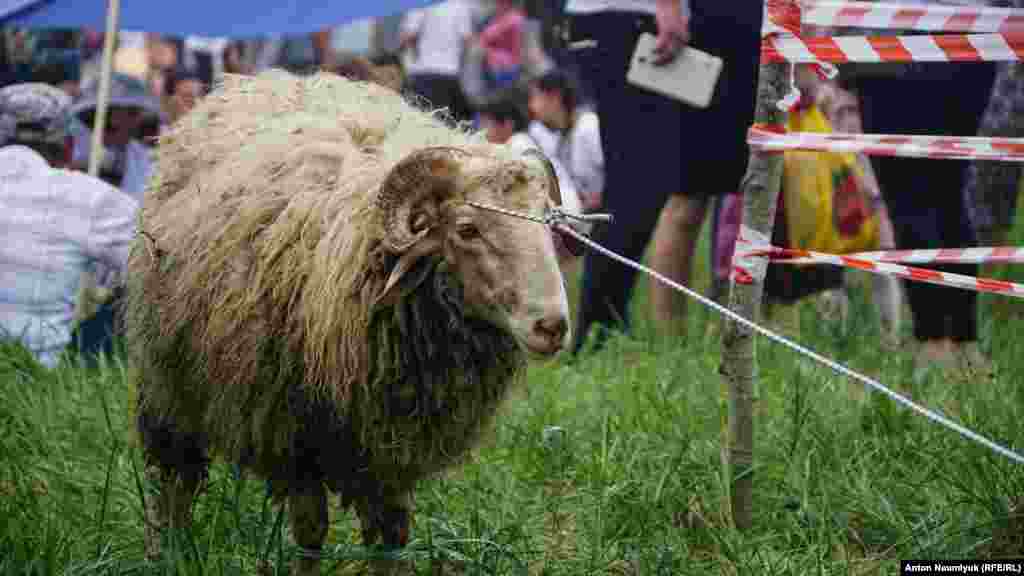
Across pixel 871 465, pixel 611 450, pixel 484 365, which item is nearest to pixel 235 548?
pixel 484 365

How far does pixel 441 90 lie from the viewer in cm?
1066

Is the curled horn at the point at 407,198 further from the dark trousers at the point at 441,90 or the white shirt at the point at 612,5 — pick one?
the dark trousers at the point at 441,90

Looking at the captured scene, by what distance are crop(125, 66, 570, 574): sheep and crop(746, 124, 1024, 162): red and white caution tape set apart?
63 centimetres

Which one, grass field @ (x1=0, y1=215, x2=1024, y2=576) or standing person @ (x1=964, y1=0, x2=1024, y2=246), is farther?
standing person @ (x1=964, y1=0, x2=1024, y2=246)

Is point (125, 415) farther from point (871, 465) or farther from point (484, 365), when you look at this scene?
point (871, 465)

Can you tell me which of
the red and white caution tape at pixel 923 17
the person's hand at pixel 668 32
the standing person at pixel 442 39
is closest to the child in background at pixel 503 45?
the standing person at pixel 442 39

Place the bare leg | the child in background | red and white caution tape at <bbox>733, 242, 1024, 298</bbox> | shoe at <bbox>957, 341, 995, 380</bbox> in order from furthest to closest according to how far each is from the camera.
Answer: the child in background < the bare leg < shoe at <bbox>957, 341, 995, 380</bbox> < red and white caution tape at <bbox>733, 242, 1024, 298</bbox>

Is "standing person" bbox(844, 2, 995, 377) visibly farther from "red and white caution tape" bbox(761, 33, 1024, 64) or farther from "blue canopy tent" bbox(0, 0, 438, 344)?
"blue canopy tent" bbox(0, 0, 438, 344)

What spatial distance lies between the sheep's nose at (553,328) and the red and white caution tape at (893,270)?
0.79 meters

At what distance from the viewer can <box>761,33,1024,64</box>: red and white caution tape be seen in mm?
3168

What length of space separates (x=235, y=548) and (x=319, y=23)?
3540 millimetres

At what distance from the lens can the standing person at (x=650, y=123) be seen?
5363mm

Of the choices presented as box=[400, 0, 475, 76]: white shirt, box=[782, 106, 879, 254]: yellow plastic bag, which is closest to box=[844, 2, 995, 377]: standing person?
box=[782, 106, 879, 254]: yellow plastic bag

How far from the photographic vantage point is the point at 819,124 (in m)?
6.43
